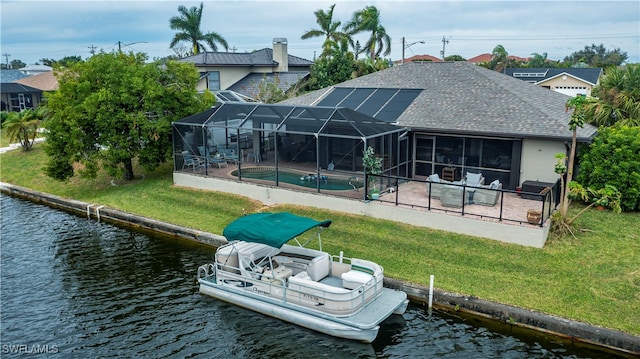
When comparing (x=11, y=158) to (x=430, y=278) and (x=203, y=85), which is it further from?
(x=430, y=278)

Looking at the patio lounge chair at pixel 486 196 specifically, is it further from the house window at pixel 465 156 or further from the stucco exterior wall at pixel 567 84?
the stucco exterior wall at pixel 567 84

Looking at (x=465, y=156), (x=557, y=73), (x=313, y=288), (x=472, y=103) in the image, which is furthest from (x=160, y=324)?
(x=557, y=73)

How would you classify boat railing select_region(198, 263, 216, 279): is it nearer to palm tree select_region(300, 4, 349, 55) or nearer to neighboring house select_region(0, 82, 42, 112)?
palm tree select_region(300, 4, 349, 55)

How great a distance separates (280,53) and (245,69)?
11.4 feet

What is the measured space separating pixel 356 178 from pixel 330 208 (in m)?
1.56

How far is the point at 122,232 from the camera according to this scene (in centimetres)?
2022

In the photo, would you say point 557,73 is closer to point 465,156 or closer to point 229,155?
point 465,156

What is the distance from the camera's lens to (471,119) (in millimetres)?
21156

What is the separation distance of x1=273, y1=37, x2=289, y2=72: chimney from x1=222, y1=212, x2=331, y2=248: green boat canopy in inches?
1265

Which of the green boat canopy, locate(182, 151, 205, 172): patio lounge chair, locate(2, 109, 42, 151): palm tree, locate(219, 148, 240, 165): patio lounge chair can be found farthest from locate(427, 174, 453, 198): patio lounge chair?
locate(2, 109, 42, 151): palm tree

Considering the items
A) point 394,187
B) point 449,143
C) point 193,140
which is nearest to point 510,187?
point 449,143

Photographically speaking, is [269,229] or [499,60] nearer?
[269,229]

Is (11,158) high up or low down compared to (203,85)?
down

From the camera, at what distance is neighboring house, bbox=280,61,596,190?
774 inches
